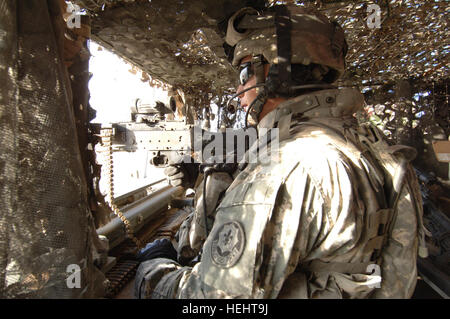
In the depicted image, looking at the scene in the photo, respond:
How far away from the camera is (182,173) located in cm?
286

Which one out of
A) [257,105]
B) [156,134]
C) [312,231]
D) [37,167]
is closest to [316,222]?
[312,231]

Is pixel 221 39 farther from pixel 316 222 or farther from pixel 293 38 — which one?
pixel 316 222

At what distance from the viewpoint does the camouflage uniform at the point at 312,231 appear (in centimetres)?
111

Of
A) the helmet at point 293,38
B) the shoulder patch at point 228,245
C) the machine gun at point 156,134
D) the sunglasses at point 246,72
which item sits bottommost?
the shoulder patch at point 228,245

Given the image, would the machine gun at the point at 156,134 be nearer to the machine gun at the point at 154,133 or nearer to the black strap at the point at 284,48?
the machine gun at the point at 154,133

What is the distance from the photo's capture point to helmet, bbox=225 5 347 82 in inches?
68.9

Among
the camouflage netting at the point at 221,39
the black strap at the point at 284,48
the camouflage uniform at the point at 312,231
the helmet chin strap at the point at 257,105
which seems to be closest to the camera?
the camouflage uniform at the point at 312,231

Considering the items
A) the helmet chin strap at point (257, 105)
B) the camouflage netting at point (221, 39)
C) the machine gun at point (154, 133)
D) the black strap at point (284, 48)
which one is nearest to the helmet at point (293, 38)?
the black strap at point (284, 48)

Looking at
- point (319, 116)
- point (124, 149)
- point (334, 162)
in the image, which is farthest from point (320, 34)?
point (124, 149)

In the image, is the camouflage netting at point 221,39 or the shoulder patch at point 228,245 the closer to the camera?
the shoulder patch at point 228,245

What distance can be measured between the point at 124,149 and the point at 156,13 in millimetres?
2646

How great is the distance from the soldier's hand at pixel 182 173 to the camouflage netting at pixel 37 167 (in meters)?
1.75

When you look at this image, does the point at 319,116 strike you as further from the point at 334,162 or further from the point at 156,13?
the point at 156,13

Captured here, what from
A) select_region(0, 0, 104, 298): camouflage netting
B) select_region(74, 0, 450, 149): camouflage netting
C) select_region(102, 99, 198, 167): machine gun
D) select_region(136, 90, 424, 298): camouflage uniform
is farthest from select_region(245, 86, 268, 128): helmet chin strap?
select_region(102, 99, 198, 167): machine gun
